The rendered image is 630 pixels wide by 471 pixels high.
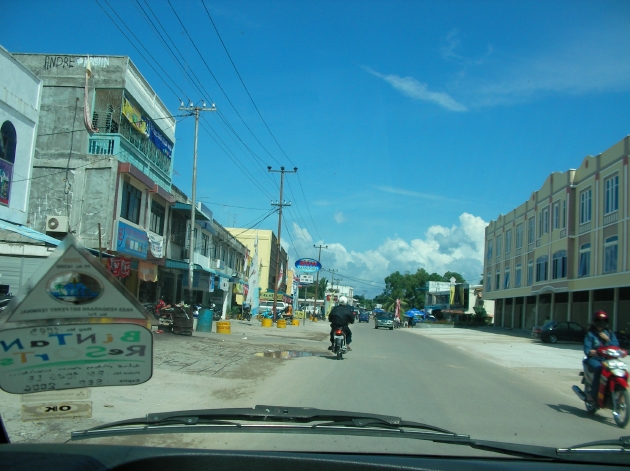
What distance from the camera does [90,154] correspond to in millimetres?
22000

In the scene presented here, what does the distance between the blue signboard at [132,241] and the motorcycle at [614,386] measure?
696 inches

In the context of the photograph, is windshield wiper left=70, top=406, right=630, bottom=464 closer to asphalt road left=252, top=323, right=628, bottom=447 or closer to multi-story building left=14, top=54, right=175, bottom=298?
asphalt road left=252, top=323, right=628, bottom=447

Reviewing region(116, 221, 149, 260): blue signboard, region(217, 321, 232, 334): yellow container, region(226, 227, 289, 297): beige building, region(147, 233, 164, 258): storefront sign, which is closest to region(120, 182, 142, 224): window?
region(116, 221, 149, 260): blue signboard

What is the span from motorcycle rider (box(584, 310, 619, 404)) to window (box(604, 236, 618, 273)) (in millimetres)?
26326

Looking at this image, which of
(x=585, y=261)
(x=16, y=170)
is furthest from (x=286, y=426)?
(x=585, y=261)

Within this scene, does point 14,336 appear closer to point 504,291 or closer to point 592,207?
point 592,207

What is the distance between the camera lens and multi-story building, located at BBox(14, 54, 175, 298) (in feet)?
70.9

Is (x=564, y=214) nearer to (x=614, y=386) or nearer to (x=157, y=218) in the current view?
(x=157, y=218)

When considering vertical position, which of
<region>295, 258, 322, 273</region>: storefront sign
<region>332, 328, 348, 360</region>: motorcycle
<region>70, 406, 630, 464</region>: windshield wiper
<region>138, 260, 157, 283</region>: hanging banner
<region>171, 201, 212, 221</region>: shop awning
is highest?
<region>171, 201, 212, 221</region>: shop awning

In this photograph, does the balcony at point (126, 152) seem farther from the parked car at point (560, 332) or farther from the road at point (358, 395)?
the parked car at point (560, 332)

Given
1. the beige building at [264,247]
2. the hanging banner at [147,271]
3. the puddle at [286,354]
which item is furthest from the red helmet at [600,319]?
the beige building at [264,247]

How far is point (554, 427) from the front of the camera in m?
8.16

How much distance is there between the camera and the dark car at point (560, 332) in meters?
33.7

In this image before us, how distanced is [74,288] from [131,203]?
20961 millimetres
